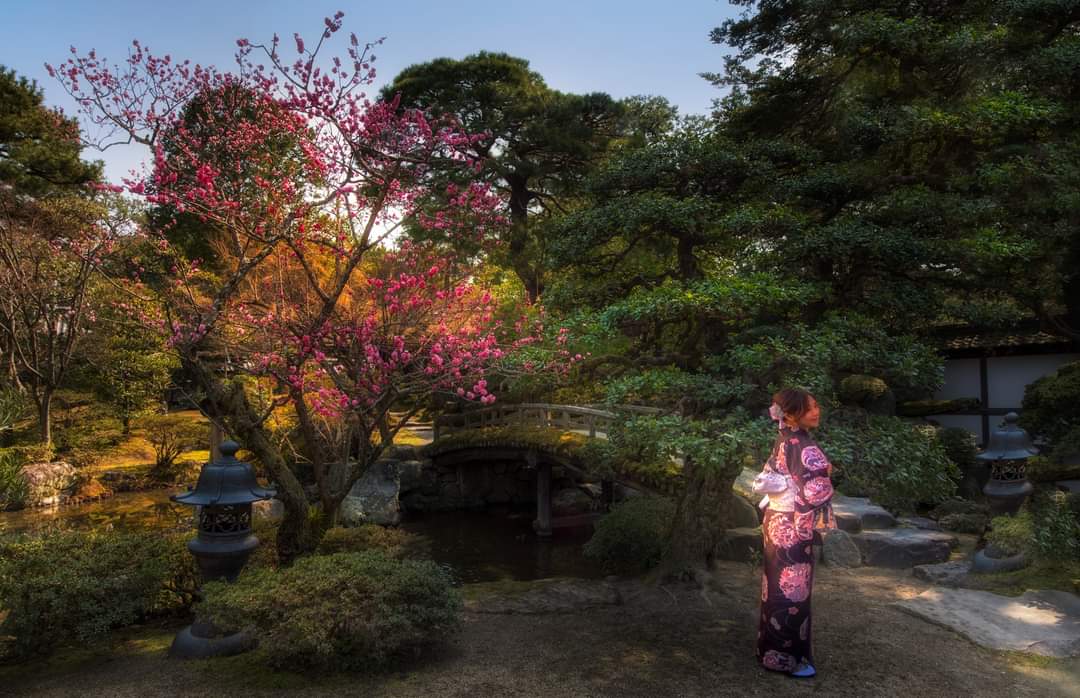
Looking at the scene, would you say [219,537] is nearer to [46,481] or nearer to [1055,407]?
[1055,407]

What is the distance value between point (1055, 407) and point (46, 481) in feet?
70.2

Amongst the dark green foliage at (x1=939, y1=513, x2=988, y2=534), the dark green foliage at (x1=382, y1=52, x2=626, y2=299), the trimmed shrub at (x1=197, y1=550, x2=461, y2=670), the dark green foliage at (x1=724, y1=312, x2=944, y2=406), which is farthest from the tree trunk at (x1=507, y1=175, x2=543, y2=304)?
the trimmed shrub at (x1=197, y1=550, x2=461, y2=670)

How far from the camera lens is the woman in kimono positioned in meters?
5.39

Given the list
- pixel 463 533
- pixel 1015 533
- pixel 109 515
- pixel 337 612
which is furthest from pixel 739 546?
pixel 109 515

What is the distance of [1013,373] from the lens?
45.6ft

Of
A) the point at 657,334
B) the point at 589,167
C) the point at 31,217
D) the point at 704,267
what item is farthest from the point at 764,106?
the point at 31,217

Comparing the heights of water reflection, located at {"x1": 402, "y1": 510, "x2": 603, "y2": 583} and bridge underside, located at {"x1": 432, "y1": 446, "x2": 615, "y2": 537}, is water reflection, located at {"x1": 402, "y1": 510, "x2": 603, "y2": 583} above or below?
below

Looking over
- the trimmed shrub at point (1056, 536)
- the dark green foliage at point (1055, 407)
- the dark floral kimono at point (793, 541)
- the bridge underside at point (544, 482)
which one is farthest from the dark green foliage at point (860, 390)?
the dark floral kimono at point (793, 541)

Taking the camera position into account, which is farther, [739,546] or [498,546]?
[498,546]

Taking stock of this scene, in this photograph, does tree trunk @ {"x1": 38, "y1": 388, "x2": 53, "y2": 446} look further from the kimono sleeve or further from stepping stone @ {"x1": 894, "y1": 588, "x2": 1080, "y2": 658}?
stepping stone @ {"x1": 894, "y1": 588, "x2": 1080, "y2": 658}

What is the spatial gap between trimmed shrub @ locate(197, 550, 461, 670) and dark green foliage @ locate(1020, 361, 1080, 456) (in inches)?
389

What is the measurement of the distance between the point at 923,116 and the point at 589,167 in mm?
12949

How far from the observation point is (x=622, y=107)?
19.7 m

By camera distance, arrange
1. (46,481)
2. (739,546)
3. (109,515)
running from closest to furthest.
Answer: (739,546), (109,515), (46,481)
